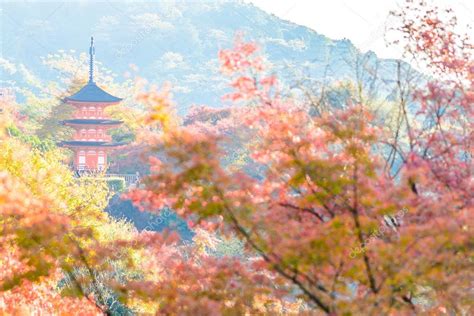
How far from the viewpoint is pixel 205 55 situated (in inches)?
4387

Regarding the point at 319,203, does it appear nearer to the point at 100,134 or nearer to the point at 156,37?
the point at 100,134

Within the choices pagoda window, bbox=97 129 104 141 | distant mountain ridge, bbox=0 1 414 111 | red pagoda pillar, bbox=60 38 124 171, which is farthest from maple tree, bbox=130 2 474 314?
distant mountain ridge, bbox=0 1 414 111

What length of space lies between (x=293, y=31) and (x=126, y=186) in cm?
6969

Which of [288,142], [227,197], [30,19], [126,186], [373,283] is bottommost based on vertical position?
[30,19]

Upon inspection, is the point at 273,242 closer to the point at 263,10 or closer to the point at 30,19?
the point at 263,10

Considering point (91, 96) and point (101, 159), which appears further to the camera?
point (101, 159)

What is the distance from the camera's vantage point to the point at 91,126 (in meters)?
41.9

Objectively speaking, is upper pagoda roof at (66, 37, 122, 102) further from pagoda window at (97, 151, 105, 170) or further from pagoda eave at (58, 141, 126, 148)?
pagoda window at (97, 151, 105, 170)

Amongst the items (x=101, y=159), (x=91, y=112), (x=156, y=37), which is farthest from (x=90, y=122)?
(x=156, y=37)

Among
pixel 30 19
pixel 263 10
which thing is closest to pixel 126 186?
pixel 263 10

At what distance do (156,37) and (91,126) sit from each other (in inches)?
2797

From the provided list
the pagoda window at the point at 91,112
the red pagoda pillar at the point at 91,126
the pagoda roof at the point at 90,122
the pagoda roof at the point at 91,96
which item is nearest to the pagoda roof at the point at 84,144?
the red pagoda pillar at the point at 91,126

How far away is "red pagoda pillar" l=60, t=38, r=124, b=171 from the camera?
135 feet

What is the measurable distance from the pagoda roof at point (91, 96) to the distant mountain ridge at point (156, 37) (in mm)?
51637
